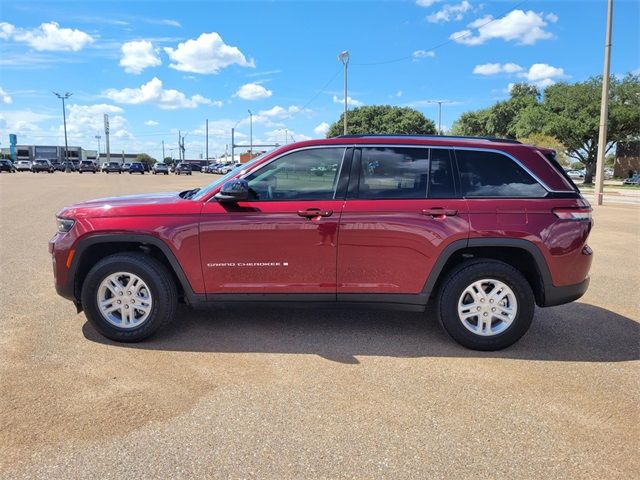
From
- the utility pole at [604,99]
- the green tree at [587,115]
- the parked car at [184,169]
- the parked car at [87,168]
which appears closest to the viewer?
the utility pole at [604,99]

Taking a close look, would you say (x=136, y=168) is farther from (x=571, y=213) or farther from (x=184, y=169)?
(x=571, y=213)

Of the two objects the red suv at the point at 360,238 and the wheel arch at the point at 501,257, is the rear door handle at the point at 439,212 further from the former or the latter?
the wheel arch at the point at 501,257

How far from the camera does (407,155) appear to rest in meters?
4.44

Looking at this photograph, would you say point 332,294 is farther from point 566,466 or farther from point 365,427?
point 566,466

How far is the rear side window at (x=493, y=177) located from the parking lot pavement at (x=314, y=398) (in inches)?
53.8

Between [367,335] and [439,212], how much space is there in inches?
52.2

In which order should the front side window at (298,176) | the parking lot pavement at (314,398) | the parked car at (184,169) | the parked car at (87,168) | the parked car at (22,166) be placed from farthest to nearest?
the parked car at (87,168)
the parked car at (184,169)
the parked car at (22,166)
the front side window at (298,176)
the parking lot pavement at (314,398)

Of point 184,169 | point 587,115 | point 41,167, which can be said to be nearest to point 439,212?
point 587,115

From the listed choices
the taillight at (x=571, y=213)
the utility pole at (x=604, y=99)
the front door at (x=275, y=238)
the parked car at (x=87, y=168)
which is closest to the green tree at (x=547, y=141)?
the utility pole at (x=604, y=99)

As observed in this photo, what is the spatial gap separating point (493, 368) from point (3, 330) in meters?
4.34

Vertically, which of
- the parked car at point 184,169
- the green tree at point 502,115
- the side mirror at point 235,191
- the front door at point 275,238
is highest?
the green tree at point 502,115

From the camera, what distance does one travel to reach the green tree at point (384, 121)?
7356cm

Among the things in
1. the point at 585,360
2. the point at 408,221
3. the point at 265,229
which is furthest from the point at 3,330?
the point at 585,360

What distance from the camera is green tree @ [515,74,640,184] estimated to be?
39.2 meters
